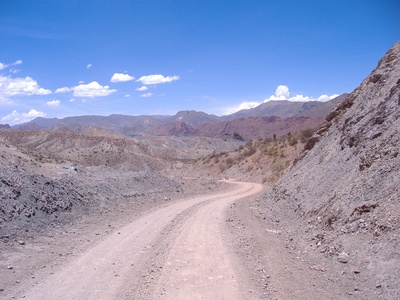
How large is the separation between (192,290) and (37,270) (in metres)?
3.82

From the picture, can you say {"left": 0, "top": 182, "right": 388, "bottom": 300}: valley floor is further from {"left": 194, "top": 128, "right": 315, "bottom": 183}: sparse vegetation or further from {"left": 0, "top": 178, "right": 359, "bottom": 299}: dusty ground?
{"left": 194, "top": 128, "right": 315, "bottom": 183}: sparse vegetation

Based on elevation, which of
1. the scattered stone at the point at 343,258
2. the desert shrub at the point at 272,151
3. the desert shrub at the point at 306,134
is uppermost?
the desert shrub at the point at 306,134

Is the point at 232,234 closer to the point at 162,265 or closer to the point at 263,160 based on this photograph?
the point at 162,265

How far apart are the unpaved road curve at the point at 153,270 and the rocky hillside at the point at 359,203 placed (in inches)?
90.6

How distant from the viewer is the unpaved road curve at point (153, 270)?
697cm

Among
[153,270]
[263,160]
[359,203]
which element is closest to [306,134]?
[263,160]

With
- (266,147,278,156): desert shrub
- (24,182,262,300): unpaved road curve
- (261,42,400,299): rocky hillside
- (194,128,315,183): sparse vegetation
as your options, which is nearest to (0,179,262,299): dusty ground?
(24,182,262,300): unpaved road curve

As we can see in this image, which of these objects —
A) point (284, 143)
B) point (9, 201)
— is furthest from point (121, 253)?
point (284, 143)

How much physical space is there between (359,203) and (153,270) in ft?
19.1

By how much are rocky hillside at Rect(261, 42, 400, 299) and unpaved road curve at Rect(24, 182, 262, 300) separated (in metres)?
2.30

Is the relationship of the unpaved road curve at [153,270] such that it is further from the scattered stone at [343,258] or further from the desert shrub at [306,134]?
the desert shrub at [306,134]

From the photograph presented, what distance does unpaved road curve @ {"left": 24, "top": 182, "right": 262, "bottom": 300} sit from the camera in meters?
6.97

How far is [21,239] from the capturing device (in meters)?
10.6

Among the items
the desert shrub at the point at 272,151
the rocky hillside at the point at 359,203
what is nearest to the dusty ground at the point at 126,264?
the rocky hillside at the point at 359,203
